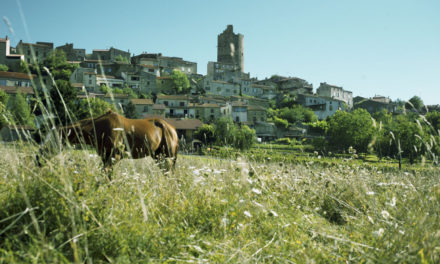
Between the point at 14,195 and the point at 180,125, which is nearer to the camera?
the point at 14,195

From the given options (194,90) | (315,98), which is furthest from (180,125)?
(315,98)

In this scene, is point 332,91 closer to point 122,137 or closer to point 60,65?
point 60,65

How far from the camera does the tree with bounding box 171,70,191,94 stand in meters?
94.4

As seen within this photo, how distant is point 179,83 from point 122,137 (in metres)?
92.0

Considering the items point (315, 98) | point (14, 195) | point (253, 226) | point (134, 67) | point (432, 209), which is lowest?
point (253, 226)

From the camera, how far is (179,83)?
312 feet

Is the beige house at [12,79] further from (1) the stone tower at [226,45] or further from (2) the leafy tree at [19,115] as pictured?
(1) the stone tower at [226,45]

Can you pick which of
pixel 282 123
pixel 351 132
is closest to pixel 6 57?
pixel 282 123

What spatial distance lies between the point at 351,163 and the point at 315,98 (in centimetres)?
10376

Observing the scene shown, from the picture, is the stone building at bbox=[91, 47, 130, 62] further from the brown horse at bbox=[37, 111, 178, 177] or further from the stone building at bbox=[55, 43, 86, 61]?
the brown horse at bbox=[37, 111, 178, 177]

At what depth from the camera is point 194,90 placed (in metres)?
102

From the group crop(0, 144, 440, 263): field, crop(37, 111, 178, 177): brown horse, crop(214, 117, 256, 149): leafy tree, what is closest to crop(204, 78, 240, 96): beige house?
crop(214, 117, 256, 149): leafy tree

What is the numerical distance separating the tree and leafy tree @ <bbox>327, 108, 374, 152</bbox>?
50.8 m

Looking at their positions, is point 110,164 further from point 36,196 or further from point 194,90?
point 194,90
